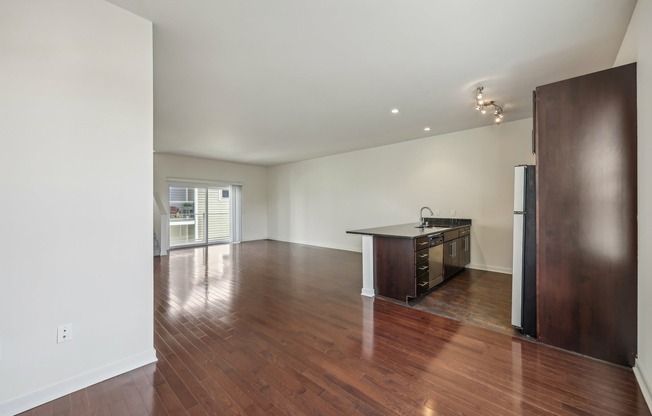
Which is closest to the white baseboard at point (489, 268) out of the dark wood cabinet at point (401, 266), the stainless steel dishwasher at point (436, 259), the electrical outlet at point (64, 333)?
the stainless steel dishwasher at point (436, 259)

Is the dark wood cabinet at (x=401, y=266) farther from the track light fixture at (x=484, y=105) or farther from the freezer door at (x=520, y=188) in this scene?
the track light fixture at (x=484, y=105)

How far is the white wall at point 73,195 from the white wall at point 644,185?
11.3 feet

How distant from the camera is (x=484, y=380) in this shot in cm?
192

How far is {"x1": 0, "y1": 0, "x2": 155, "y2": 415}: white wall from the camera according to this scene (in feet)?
5.33

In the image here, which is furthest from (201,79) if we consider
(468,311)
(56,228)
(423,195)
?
(423,195)

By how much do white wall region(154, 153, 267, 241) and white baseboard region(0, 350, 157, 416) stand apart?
19.7ft

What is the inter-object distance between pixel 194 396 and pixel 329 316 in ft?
5.12

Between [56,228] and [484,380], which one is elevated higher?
[56,228]

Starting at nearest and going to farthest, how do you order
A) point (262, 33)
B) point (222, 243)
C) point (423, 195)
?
point (262, 33)
point (423, 195)
point (222, 243)

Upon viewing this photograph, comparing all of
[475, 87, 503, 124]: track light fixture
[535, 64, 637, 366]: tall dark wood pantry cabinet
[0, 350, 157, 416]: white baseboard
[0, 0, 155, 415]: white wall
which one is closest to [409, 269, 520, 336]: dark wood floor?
[535, 64, 637, 366]: tall dark wood pantry cabinet

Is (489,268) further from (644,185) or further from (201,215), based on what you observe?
(201,215)

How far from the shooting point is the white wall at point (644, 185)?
5.66 ft

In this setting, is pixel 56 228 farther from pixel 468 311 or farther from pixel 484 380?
pixel 468 311

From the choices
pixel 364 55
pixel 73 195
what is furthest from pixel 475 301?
pixel 73 195
